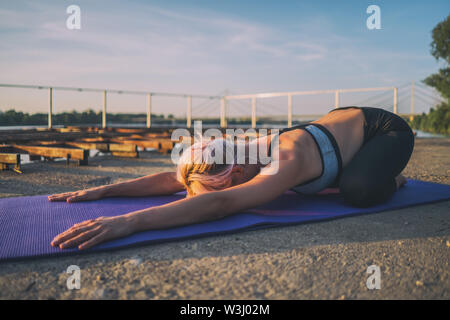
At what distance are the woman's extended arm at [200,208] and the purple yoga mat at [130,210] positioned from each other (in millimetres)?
36

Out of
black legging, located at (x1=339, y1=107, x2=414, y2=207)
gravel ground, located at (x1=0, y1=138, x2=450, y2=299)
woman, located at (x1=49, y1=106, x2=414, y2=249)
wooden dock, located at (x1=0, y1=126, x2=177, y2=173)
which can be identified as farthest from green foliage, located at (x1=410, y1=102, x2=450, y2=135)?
gravel ground, located at (x1=0, y1=138, x2=450, y2=299)

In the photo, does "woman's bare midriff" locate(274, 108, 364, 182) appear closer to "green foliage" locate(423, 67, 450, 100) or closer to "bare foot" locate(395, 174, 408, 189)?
"bare foot" locate(395, 174, 408, 189)

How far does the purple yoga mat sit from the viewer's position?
3.76 feet

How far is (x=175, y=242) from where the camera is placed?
3.97 feet

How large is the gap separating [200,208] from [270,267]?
0.37 metres

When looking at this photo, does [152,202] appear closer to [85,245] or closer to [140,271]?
[85,245]

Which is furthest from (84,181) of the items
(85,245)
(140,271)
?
→ (140,271)

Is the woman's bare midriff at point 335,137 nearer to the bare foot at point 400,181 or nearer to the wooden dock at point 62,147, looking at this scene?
the bare foot at point 400,181

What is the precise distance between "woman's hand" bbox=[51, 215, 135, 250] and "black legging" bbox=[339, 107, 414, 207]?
1032 millimetres

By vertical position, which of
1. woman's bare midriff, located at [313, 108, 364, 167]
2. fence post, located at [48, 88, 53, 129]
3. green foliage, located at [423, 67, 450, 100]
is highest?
green foliage, located at [423, 67, 450, 100]

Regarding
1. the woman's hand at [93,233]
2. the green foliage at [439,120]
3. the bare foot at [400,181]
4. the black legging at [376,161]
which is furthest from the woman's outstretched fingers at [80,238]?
the green foliage at [439,120]

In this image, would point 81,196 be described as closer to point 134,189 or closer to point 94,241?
point 134,189

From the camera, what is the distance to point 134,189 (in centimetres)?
179

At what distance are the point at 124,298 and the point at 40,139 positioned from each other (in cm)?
408
